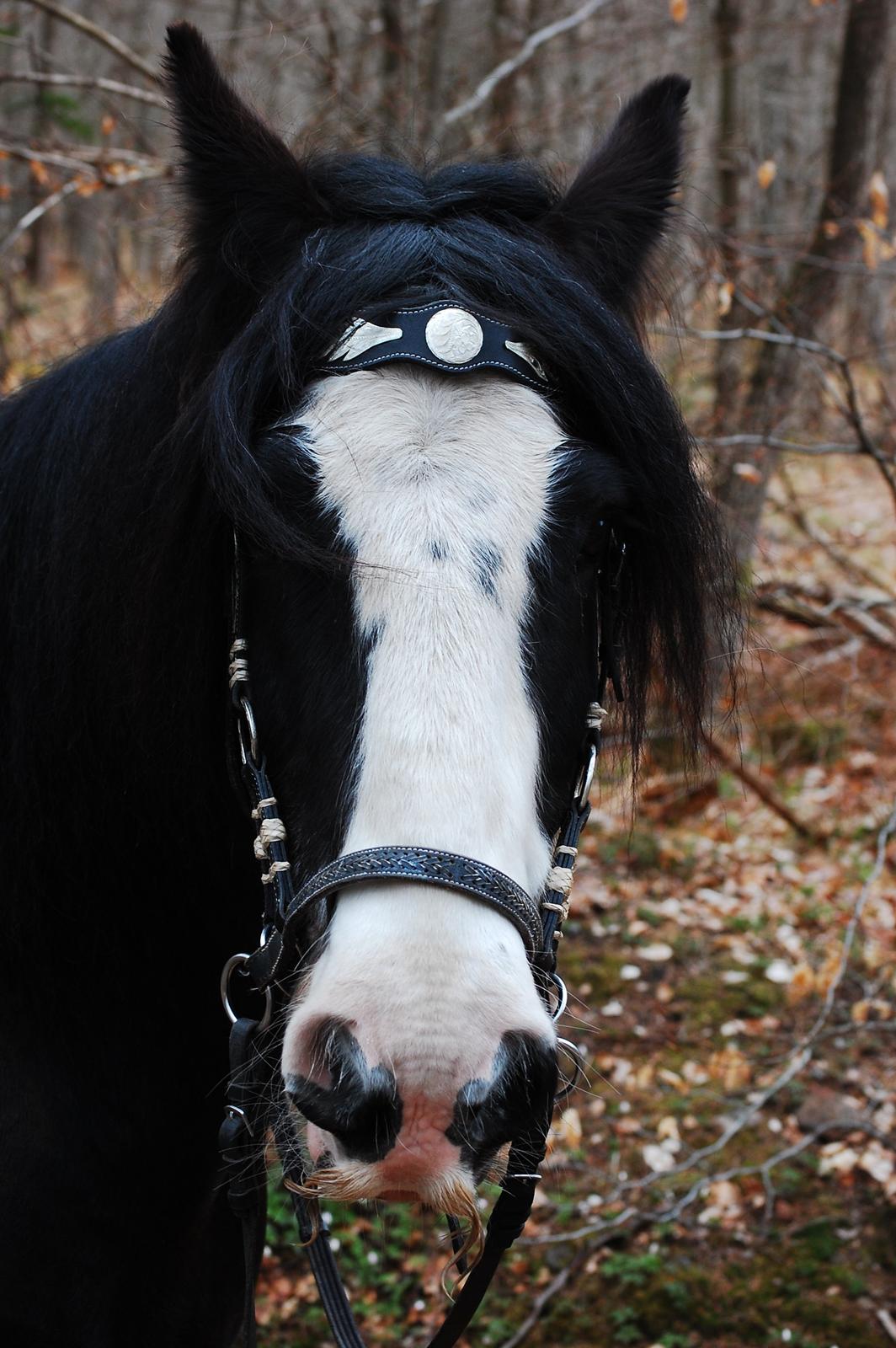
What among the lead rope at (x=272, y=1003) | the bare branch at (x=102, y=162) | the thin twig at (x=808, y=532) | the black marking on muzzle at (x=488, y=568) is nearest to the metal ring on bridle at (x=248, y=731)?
the lead rope at (x=272, y=1003)

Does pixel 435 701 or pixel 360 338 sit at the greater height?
pixel 360 338

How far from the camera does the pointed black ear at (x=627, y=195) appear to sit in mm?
2234

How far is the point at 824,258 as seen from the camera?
573 centimetres

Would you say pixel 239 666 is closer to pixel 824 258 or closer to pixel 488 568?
pixel 488 568

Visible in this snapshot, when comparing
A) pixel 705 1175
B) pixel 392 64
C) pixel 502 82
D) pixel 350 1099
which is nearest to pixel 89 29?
pixel 392 64

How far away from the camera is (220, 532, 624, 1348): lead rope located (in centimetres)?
182

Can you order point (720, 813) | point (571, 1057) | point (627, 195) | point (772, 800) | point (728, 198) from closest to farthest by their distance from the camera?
point (571, 1057), point (627, 195), point (772, 800), point (720, 813), point (728, 198)

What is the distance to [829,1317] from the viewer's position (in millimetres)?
3441

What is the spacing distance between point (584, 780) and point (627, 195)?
120 centimetres

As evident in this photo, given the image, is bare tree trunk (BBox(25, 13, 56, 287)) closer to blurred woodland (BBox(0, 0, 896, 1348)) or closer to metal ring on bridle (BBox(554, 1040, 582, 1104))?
blurred woodland (BBox(0, 0, 896, 1348))

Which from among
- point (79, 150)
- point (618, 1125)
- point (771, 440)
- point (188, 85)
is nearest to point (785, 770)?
point (771, 440)

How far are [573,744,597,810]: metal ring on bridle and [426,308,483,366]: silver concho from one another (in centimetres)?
70

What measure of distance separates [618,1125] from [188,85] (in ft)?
12.3

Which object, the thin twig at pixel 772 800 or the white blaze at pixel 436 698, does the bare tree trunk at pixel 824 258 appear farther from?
the white blaze at pixel 436 698
